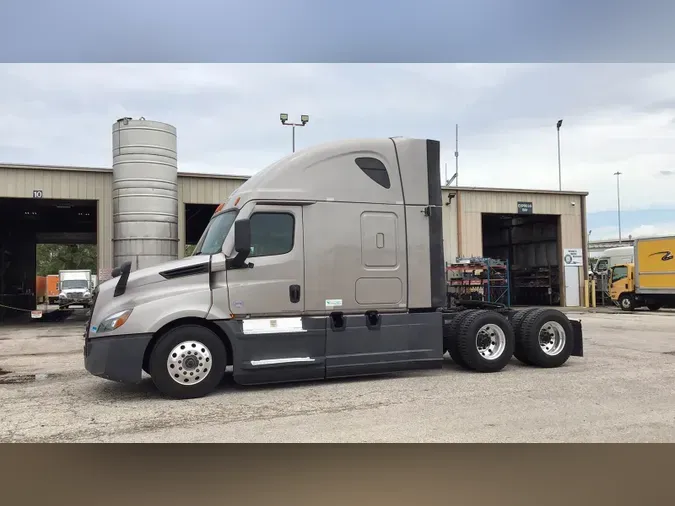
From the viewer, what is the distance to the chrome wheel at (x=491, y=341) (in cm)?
889

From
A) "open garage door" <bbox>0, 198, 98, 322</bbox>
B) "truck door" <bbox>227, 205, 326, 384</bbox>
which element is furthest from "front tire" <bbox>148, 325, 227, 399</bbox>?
"open garage door" <bbox>0, 198, 98, 322</bbox>

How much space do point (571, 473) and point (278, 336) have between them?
13.6ft

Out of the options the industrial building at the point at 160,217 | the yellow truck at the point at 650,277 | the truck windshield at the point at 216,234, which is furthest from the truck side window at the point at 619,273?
the truck windshield at the point at 216,234

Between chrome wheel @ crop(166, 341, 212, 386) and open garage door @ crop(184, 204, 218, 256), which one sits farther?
open garage door @ crop(184, 204, 218, 256)

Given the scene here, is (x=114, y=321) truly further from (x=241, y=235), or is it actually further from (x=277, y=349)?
(x=277, y=349)

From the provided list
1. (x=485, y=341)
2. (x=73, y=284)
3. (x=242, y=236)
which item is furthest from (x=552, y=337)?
(x=73, y=284)

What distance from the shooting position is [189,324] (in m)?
7.39

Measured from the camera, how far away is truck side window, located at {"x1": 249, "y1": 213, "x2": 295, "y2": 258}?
7727 mm

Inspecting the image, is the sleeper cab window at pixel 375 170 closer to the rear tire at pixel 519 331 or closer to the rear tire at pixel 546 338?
the rear tire at pixel 519 331

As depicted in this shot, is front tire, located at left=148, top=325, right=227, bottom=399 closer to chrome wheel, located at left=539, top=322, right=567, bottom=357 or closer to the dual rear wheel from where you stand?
the dual rear wheel

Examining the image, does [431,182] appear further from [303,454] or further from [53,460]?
[53,460]

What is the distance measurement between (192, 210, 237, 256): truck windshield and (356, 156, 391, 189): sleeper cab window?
1.97 m

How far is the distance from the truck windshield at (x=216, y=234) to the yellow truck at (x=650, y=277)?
74.1 ft

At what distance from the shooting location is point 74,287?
36.5m
